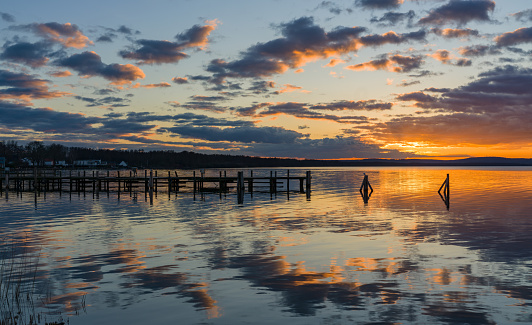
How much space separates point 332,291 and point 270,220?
18619 millimetres

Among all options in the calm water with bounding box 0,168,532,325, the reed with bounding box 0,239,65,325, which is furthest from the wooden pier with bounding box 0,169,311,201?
the reed with bounding box 0,239,65,325

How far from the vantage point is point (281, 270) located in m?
15.6

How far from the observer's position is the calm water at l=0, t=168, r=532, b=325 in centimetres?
1094

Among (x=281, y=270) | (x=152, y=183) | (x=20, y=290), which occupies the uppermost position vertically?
(x=152, y=183)

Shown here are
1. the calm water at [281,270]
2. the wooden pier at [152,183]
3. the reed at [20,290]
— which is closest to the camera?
the reed at [20,290]

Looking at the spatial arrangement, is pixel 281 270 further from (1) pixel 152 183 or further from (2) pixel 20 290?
(1) pixel 152 183

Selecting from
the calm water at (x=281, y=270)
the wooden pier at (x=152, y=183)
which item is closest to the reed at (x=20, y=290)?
the calm water at (x=281, y=270)

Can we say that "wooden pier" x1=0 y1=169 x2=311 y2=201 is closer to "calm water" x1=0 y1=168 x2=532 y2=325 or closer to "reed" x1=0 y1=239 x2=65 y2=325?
"calm water" x1=0 y1=168 x2=532 y2=325

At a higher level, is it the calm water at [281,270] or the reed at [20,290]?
the reed at [20,290]

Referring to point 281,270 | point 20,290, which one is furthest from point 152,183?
point 20,290

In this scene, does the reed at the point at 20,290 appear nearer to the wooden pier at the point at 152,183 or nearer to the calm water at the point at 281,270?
the calm water at the point at 281,270

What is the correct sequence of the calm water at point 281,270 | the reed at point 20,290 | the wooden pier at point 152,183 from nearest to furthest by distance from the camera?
the reed at point 20,290, the calm water at point 281,270, the wooden pier at point 152,183

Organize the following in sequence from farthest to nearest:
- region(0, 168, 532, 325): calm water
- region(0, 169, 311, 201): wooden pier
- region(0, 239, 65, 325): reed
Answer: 1. region(0, 169, 311, 201): wooden pier
2. region(0, 168, 532, 325): calm water
3. region(0, 239, 65, 325): reed

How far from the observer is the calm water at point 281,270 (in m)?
10.9
